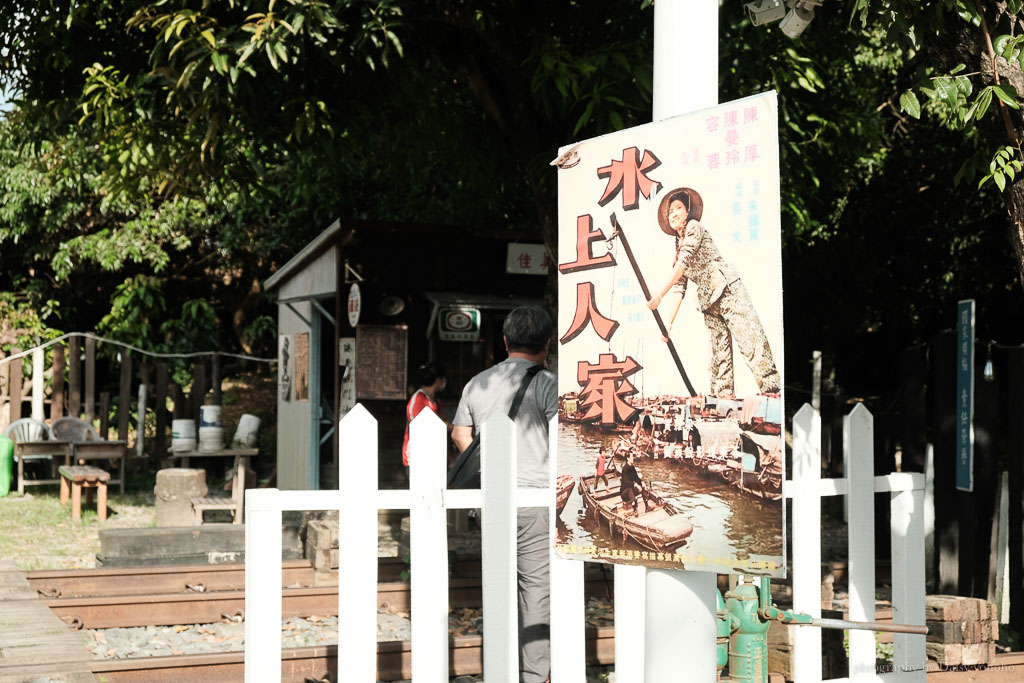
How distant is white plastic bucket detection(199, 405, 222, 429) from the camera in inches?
629

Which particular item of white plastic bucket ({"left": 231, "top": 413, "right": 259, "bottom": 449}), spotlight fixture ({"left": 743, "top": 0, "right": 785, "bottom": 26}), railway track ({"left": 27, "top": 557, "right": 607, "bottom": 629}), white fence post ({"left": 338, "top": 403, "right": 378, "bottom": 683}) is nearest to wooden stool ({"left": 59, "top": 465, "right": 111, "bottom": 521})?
white plastic bucket ({"left": 231, "top": 413, "right": 259, "bottom": 449})

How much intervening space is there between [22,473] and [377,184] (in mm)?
7823

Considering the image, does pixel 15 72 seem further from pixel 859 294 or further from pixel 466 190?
pixel 859 294

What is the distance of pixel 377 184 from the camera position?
759 inches

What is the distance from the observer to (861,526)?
15.1ft

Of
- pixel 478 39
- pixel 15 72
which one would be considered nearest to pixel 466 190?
pixel 478 39

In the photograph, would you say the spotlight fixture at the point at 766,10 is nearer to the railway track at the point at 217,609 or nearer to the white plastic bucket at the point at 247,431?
the railway track at the point at 217,609

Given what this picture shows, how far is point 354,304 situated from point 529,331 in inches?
311

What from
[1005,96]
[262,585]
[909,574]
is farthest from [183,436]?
[1005,96]

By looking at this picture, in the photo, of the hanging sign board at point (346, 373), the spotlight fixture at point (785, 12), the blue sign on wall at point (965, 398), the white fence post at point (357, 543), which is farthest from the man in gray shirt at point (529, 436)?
the hanging sign board at point (346, 373)

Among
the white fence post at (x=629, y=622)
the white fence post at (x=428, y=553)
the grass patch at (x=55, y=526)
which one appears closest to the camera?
the white fence post at (x=428, y=553)

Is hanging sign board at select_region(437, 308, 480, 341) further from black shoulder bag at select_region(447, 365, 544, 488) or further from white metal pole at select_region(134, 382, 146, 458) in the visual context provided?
black shoulder bag at select_region(447, 365, 544, 488)

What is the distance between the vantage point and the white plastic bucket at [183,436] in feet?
52.4

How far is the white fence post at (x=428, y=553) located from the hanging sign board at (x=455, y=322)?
29.2 ft
